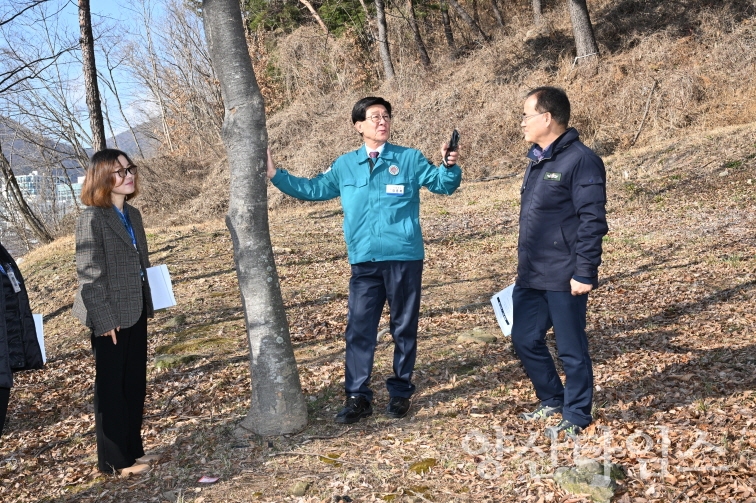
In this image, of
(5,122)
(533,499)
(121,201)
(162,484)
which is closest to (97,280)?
(121,201)

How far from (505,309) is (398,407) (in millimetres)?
1010

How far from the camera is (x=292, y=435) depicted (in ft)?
15.2

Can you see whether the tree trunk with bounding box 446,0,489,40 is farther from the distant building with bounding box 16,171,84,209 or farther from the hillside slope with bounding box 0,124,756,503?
the distant building with bounding box 16,171,84,209

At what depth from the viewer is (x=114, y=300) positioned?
164 inches

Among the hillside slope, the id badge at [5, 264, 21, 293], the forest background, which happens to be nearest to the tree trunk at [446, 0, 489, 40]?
the forest background

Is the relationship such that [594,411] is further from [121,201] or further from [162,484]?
[121,201]

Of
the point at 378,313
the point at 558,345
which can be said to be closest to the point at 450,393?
the point at 378,313

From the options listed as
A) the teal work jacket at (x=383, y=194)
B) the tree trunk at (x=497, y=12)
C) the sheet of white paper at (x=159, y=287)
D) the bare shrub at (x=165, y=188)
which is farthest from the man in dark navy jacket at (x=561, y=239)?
the tree trunk at (x=497, y=12)

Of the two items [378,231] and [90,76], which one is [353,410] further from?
[90,76]

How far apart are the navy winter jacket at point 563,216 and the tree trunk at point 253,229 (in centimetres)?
168

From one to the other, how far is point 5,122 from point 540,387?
70.1 ft

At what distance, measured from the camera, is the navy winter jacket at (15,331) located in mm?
3559

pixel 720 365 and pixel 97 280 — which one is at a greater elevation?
pixel 97 280

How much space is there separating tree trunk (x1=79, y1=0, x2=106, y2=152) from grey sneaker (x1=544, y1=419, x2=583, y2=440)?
995 cm
